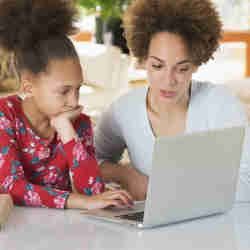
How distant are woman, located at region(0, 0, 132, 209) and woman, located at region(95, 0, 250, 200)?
0.77 feet

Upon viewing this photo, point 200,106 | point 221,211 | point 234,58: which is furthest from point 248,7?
point 221,211

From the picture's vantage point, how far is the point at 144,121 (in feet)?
5.69

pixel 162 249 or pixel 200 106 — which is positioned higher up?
pixel 200 106

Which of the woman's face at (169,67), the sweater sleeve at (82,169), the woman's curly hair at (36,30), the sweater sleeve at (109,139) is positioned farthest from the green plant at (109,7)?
the sweater sleeve at (82,169)

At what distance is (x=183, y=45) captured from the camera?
5.32 ft

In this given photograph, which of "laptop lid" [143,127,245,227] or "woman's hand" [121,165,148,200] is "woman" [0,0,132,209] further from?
"laptop lid" [143,127,245,227]

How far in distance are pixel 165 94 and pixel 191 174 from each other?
49cm

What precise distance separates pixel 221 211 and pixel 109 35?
13.9 feet

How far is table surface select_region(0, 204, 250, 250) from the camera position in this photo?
107 cm

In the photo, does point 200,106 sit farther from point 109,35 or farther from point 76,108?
point 109,35

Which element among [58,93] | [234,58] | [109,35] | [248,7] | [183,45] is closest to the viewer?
[58,93]

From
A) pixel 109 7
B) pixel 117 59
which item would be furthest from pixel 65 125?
pixel 109 7

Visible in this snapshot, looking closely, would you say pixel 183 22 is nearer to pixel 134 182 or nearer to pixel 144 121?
pixel 144 121

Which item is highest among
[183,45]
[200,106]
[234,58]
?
[183,45]
